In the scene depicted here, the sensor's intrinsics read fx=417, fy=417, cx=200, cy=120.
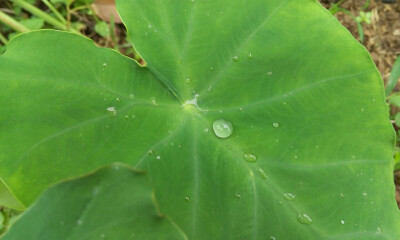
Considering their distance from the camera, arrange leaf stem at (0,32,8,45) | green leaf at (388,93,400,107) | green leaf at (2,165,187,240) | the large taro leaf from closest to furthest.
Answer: green leaf at (2,165,187,240) → the large taro leaf → green leaf at (388,93,400,107) → leaf stem at (0,32,8,45)

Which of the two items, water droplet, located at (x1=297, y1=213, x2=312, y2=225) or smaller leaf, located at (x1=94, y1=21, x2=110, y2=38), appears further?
smaller leaf, located at (x1=94, y1=21, x2=110, y2=38)

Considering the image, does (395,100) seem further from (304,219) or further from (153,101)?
(153,101)

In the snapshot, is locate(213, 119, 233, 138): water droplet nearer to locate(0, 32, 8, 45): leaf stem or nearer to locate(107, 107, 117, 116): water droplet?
locate(107, 107, 117, 116): water droplet

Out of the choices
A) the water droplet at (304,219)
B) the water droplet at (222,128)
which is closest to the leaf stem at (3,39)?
the water droplet at (222,128)

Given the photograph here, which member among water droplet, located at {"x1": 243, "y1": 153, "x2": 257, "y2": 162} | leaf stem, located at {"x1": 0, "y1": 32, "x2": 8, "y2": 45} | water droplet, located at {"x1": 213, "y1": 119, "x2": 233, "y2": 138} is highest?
leaf stem, located at {"x1": 0, "y1": 32, "x2": 8, "y2": 45}

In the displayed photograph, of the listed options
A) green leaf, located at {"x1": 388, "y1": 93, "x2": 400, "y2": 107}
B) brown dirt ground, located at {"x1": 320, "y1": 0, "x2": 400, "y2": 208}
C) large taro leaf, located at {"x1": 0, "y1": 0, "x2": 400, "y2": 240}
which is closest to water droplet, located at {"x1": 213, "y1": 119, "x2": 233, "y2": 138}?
large taro leaf, located at {"x1": 0, "y1": 0, "x2": 400, "y2": 240}

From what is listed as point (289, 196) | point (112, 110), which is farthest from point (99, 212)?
point (289, 196)

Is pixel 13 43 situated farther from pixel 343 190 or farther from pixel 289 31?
pixel 343 190
